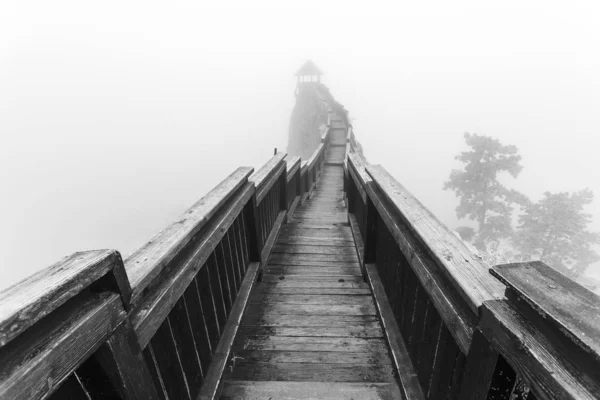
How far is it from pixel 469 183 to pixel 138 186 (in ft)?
402

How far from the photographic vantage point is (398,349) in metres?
2.52

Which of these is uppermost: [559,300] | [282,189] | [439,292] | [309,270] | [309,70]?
[309,70]

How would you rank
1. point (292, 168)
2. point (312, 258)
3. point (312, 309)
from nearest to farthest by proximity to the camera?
point (312, 309)
point (312, 258)
point (292, 168)

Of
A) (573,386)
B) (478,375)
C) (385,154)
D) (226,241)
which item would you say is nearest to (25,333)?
(573,386)

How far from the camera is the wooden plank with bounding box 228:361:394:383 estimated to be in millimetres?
2590

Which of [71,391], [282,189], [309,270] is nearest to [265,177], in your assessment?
[309,270]

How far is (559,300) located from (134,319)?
151 cm

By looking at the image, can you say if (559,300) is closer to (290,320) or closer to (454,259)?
(454,259)

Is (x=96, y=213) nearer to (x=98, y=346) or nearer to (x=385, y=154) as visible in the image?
(x=385, y=154)

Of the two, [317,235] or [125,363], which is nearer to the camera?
[125,363]

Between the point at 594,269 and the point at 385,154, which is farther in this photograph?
the point at 385,154

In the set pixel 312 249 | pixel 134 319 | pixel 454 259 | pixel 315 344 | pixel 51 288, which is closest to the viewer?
pixel 51 288

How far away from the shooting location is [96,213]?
10638 cm

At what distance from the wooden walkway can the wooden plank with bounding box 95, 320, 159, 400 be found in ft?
4.35
